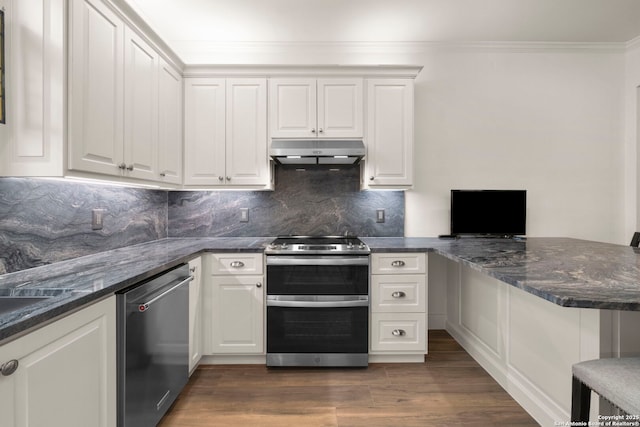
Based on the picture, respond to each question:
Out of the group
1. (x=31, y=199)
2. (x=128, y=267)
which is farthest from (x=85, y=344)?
(x=31, y=199)

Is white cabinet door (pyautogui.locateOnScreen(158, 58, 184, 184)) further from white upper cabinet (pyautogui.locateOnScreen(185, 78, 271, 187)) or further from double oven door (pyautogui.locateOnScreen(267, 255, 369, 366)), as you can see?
double oven door (pyautogui.locateOnScreen(267, 255, 369, 366))

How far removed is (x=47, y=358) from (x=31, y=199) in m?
1.06

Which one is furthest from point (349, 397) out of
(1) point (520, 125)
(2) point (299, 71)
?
(1) point (520, 125)

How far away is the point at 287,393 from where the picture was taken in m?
2.11

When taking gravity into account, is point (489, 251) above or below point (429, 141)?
below

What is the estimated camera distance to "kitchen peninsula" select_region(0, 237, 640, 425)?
3.69 ft

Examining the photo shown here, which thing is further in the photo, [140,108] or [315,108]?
[315,108]

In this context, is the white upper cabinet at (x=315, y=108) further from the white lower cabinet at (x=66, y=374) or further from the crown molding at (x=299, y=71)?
the white lower cabinet at (x=66, y=374)

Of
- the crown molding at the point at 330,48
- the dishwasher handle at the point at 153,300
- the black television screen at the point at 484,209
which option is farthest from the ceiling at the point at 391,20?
the dishwasher handle at the point at 153,300

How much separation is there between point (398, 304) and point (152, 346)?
5.54 feet

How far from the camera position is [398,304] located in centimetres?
246

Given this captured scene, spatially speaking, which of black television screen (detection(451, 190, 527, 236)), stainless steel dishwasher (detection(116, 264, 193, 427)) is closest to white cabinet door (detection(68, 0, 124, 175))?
stainless steel dishwasher (detection(116, 264, 193, 427))

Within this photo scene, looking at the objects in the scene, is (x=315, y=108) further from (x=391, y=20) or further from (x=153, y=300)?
(x=153, y=300)

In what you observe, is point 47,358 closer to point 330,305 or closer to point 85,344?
point 85,344
